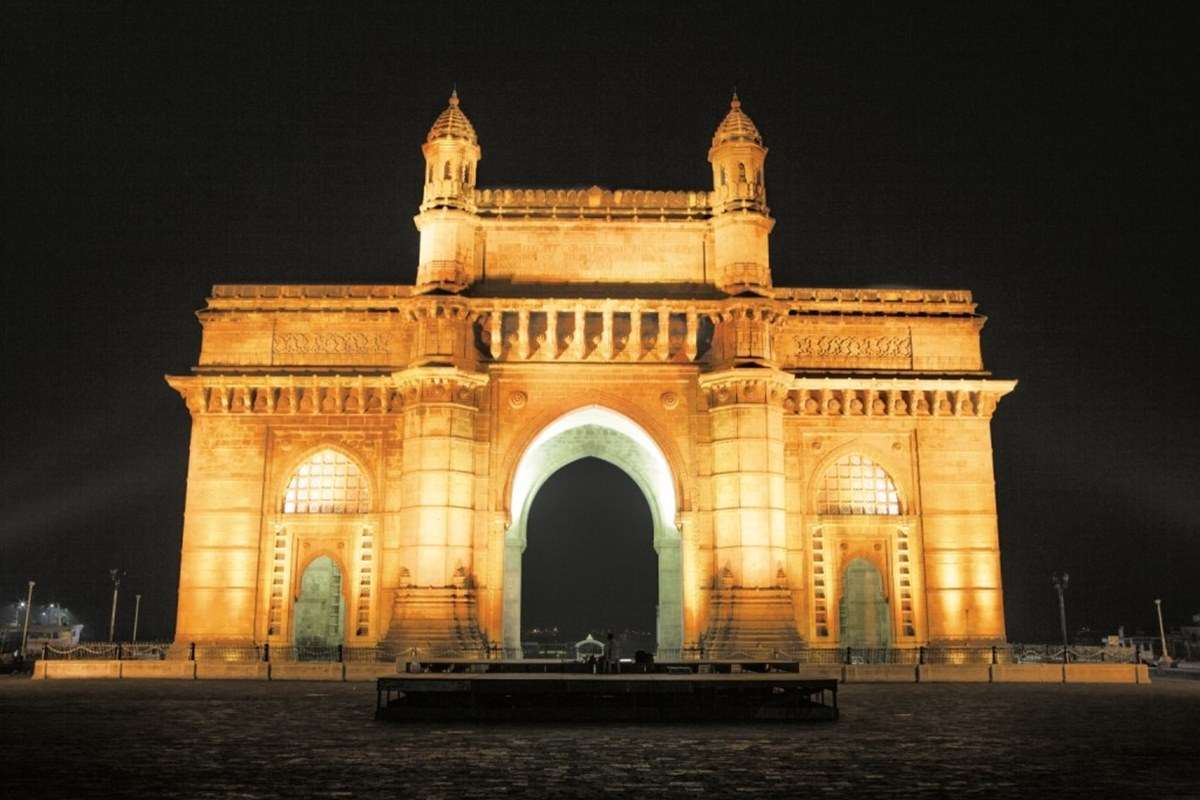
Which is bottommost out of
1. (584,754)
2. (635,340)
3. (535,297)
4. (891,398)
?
(584,754)

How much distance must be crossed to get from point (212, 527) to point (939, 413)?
2500cm

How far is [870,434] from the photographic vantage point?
38.0 metres

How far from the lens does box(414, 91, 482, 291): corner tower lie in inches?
1470

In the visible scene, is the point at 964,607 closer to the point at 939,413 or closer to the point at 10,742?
the point at 939,413

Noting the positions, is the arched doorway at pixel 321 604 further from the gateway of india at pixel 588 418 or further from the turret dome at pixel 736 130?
the turret dome at pixel 736 130

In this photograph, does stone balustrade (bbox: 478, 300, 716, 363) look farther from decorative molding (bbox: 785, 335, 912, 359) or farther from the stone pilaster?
the stone pilaster

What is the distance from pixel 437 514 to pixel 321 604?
776 centimetres

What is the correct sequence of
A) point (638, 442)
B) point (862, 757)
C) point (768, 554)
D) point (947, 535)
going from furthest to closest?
point (638, 442) < point (947, 535) < point (768, 554) < point (862, 757)

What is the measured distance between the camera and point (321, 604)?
3966 centimetres

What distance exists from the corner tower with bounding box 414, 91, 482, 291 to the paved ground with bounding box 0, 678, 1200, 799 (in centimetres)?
1835

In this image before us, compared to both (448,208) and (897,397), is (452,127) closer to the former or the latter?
(448,208)

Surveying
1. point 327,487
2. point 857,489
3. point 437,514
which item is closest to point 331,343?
point 327,487

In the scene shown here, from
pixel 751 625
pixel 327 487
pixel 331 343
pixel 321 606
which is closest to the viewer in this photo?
pixel 751 625

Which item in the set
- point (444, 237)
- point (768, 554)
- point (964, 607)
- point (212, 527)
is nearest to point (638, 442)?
point (768, 554)
